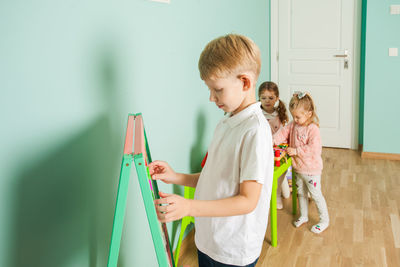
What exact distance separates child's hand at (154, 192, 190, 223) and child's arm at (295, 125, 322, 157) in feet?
6.09

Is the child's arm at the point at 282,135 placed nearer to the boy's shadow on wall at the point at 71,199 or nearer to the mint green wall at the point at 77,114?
the mint green wall at the point at 77,114

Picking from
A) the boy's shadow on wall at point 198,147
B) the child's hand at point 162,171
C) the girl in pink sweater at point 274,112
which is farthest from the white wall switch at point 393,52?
Result: the child's hand at point 162,171

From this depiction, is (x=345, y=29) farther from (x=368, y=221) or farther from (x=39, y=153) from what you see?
(x=39, y=153)

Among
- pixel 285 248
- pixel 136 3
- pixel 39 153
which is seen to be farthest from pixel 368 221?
pixel 39 153

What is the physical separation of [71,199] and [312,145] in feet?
5.86

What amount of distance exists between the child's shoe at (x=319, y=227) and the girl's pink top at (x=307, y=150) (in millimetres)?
351

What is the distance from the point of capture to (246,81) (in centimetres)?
124

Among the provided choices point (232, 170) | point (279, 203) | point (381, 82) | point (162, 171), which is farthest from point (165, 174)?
point (381, 82)

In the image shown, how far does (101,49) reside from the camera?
1.58m

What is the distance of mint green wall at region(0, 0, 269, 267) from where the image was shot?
1224 mm

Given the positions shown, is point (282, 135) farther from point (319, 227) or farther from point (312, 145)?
point (319, 227)

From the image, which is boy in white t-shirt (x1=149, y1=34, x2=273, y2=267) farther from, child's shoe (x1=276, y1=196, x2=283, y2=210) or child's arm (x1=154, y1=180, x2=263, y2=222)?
child's shoe (x1=276, y1=196, x2=283, y2=210)

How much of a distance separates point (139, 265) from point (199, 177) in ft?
2.61

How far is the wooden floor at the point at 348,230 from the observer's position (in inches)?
97.3
